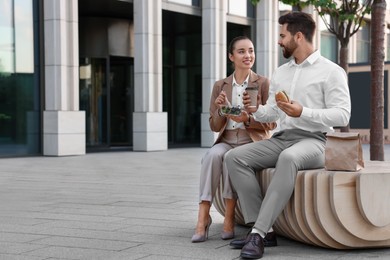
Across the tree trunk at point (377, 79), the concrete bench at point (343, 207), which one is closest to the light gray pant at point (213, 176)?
the concrete bench at point (343, 207)

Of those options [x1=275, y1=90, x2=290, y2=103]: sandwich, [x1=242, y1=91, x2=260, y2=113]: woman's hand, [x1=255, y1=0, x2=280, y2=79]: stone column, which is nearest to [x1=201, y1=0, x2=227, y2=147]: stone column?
[x1=255, y1=0, x2=280, y2=79]: stone column

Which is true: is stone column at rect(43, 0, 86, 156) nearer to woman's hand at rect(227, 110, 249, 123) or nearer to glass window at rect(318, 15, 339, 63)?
woman's hand at rect(227, 110, 249, 123)

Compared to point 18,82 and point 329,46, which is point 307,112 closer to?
point 18,82

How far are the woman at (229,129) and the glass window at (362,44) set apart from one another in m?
30.4

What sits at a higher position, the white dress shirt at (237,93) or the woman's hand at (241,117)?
the white dress shirt at (237,93)

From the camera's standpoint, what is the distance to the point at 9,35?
1736 centimetres

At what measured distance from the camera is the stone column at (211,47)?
73.3 ft

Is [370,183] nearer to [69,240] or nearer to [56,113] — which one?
[69,240]

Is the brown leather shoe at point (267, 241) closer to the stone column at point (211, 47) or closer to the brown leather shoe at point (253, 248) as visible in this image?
the brown leather shoe at point (253, 248)

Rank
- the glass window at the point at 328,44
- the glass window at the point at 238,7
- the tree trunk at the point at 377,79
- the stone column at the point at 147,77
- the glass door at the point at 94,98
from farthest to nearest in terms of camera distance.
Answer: the glass window at the point at 328,44 < the glass window at the point at 238,7 < the glass door at the point at 94,98 < the stone column at the point at 147,77 < the tree trunk at the point at 377,79

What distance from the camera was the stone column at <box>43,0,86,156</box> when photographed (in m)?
17.6

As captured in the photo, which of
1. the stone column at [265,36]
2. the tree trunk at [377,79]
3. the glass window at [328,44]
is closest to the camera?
the tree trunk at [377,79]

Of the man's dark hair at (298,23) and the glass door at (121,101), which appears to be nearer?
the man's dark hair at (298,23)

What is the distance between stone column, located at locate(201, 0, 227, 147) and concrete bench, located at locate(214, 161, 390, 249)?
56.9 ft
